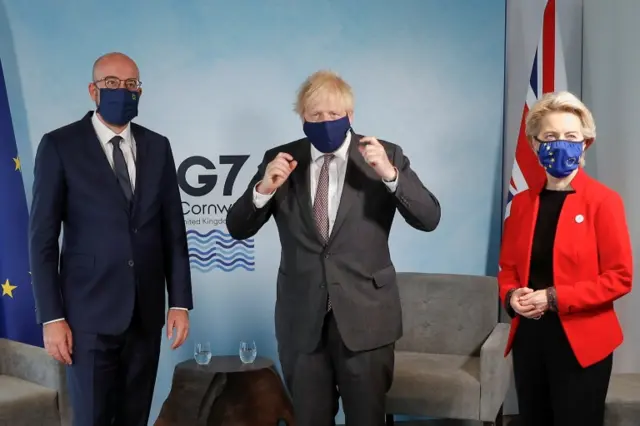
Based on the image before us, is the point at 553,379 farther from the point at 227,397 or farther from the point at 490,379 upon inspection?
the point at 227,397

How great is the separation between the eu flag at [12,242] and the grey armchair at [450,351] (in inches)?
76.5

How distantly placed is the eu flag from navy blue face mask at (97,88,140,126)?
149cm

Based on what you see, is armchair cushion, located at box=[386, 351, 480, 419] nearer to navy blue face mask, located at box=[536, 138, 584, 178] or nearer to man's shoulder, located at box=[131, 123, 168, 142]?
navy blue face mask, located at box=[536, 138, 584, 178]

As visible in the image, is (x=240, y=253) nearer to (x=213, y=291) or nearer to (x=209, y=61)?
(x=213, y=291)

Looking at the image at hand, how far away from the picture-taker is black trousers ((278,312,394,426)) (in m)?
2.31

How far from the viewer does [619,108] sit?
3473mm

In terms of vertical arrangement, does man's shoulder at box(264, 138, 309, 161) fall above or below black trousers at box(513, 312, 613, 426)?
above

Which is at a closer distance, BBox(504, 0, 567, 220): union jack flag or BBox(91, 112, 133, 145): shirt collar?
BBox(91, 112, 133, 145): shirt collar

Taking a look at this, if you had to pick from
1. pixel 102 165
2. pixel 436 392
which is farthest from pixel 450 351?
pixel 102 165

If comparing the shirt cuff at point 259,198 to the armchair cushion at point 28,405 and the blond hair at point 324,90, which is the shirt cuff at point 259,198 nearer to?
the blond hair at point 324,90

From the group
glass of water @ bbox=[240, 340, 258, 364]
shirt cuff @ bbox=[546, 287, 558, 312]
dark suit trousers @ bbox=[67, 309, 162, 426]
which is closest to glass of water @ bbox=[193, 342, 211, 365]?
glass of water @ bbox=[240, 340, 258, 364]

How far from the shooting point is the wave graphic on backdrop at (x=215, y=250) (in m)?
3.84

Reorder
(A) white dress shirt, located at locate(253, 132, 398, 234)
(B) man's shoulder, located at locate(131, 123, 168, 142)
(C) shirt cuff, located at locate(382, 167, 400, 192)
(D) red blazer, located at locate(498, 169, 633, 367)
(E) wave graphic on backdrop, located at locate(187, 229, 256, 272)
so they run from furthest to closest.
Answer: (E) wave graphic on backdrop, located at locate(187, 229, 256, 272) < (B) man's shoulder, located at locate(131, 123, 168, 142) < (A) white dress shirt, located at locate(253, 132, 398, 234) < (C) shirt cuff, located at locate(382, 167, 400, 192) < (D) red blazer, located at locate(498, 169, 633, 367)

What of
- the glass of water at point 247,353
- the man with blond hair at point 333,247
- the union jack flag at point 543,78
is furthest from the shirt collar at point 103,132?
the union jack flag at point 543,78
